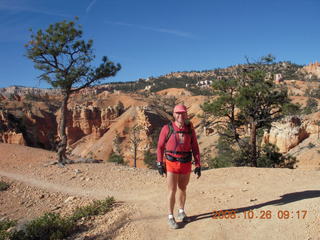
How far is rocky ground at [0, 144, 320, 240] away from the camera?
4594 millimetres

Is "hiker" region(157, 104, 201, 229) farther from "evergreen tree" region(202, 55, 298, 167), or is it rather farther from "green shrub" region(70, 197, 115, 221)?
"evergreen tree" region(202, 55, 298, 167)

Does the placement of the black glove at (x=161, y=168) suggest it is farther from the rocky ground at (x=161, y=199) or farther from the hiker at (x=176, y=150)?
the rocky ground at (x=161, y=199)

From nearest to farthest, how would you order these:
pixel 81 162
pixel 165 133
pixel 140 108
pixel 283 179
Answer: pixel 165 133
pixel 283 179
pixel 81 162
pixel 140 108

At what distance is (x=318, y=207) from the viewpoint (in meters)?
4.86

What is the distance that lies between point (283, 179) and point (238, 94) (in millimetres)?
5955

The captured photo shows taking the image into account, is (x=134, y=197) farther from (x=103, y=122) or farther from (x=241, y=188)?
(x=103, y=122)

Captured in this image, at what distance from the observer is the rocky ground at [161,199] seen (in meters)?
4.59

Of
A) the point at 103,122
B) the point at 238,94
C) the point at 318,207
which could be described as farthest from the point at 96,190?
the point at 103,122
